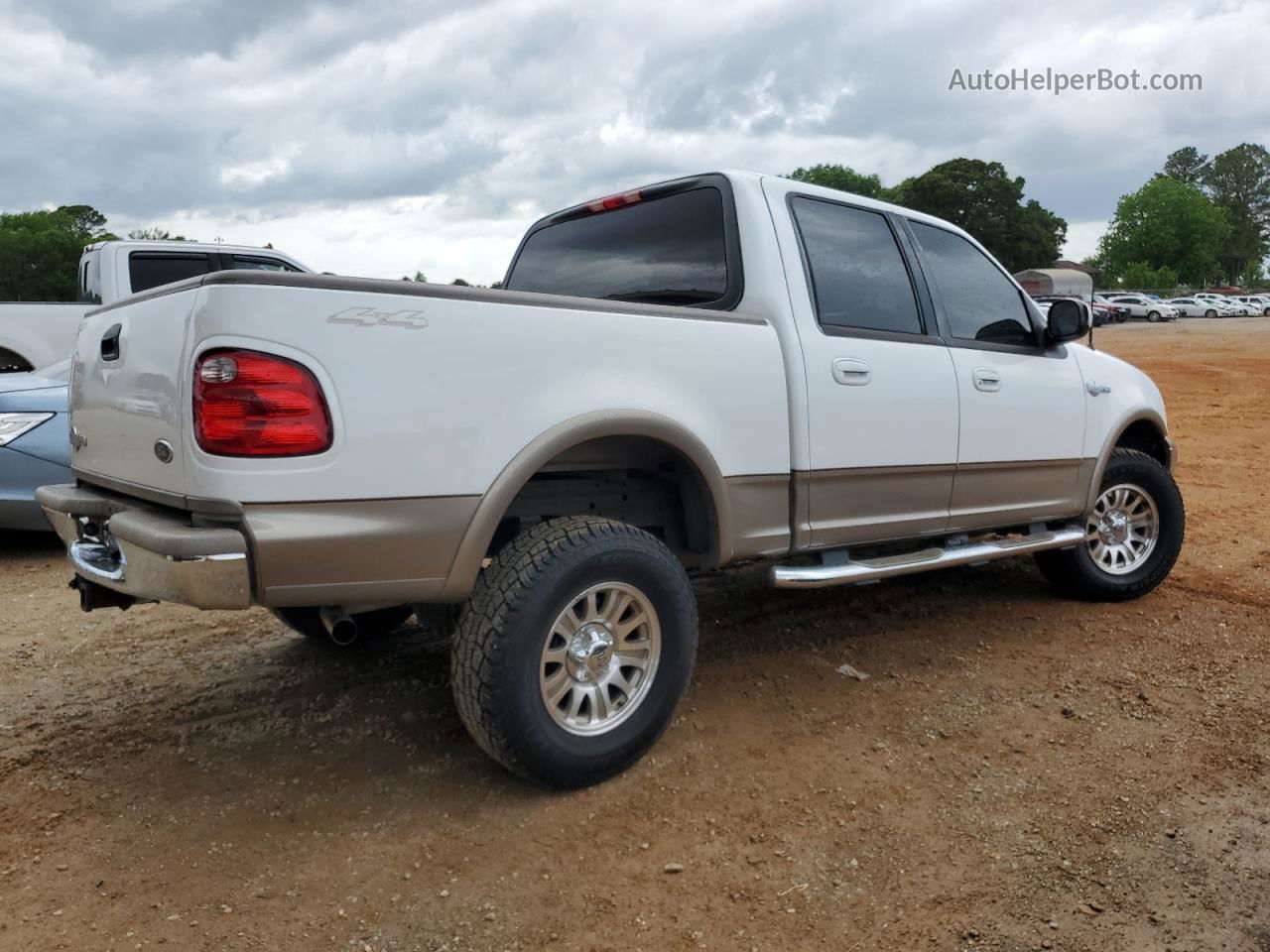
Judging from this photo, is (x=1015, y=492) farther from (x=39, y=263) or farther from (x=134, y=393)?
(x=39, y=263)

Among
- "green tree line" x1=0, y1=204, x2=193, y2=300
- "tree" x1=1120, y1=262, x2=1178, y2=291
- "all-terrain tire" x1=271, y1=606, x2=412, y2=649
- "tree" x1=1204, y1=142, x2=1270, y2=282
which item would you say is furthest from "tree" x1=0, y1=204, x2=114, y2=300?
"tree" x1=1204, y1=142, x2=1270, y2=282

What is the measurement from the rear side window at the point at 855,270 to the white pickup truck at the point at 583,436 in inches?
0.7

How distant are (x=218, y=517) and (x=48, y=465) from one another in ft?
13.2

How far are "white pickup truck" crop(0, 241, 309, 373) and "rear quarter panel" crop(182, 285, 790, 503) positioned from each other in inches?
213

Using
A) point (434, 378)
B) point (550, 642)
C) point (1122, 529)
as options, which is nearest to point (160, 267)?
point (434, 378)

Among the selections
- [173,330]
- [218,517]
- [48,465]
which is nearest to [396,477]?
[218,517]

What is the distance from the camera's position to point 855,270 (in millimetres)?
4004

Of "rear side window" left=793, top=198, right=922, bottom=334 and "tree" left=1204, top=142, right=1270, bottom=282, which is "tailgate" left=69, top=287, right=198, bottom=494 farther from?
"tree" left=1204, top=142, right=1270, bottom=282

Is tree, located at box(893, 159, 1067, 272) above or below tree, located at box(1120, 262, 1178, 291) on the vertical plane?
above

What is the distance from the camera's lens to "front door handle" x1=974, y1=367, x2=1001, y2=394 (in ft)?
14.0

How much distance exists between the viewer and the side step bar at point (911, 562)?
361 cm

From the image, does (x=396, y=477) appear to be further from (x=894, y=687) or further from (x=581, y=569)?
(x=894, y=687)

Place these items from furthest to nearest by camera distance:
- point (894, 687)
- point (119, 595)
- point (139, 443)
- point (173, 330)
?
point (894, 687)
point (119, 595)
point (139, 443)
point (173, 330)

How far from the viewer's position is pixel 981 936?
238 centimetres
